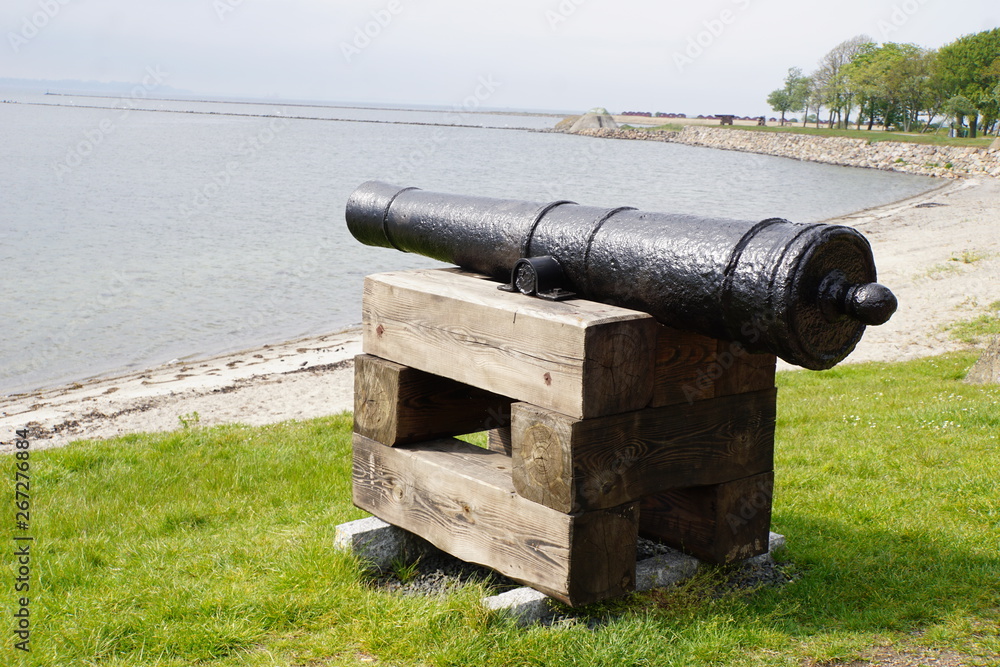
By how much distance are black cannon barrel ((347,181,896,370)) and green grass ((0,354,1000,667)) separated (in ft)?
3.48

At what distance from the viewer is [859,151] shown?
6881cm

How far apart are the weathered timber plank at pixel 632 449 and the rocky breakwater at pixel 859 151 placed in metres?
53.7

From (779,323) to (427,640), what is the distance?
5.18 ft

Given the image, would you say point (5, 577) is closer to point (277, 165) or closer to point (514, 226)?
point (514, 226)

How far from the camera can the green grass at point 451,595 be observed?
122 inches

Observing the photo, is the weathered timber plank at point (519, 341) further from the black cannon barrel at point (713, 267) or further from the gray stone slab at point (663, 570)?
the gray stone slab at point (663, 570)

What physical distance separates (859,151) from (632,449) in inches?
2847

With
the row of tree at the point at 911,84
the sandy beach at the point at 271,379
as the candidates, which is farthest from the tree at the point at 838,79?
the sandy beach at the point at 271,379

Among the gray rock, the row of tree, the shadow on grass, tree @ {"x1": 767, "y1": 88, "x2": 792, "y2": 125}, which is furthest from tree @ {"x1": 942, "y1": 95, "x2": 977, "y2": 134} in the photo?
the shadow on grass

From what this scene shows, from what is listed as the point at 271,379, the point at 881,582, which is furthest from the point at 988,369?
the point at 271,379

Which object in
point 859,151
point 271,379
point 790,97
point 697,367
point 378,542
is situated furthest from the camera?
point 790,97

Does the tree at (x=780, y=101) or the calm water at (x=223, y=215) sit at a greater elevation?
the tree at (x=780, y=101)

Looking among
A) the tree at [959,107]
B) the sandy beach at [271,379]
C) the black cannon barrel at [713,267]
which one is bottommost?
the sandy beach at [271,379]

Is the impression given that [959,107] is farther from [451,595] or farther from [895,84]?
[451,595]
